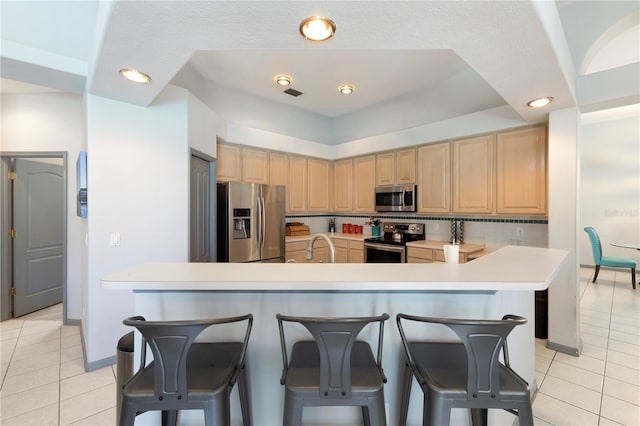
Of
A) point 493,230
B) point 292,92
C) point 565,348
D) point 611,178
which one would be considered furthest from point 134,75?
Result: point 611,178

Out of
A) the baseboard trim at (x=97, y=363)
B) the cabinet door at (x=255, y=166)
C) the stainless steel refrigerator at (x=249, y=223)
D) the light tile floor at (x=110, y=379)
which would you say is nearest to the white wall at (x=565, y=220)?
the light tile floor at (x=110, y=379)

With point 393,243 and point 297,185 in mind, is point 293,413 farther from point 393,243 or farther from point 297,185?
point 297,185

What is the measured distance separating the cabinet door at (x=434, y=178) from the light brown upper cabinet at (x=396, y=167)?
0.12m

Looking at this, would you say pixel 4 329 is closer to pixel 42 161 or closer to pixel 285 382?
pixel 42 161

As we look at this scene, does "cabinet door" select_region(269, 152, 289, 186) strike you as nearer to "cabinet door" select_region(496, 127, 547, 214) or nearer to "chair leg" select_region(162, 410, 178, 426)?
"cabinet door" select_region(496, 127, 547, 214)

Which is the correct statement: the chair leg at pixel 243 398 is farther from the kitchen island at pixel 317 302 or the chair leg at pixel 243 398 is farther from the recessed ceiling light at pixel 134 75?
the recessed ceiling light at pixel 134 75

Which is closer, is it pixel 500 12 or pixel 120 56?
pixel 500 12

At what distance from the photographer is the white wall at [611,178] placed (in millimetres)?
5586

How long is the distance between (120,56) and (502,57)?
7.52ft

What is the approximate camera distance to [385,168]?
4.46m

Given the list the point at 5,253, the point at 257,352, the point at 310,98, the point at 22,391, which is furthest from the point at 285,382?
the point at 5,253

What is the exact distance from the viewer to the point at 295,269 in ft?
5.17

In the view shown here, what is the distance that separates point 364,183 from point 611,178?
5.32 m

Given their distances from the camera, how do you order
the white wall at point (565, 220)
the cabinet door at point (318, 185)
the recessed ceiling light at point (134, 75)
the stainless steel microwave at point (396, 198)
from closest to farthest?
the recessed ceiling light at point (134, 75)
the white wall at point (565, 220)
the stainless steel microwave at point (396, 198)
the cabinet door at point (318, 185)
